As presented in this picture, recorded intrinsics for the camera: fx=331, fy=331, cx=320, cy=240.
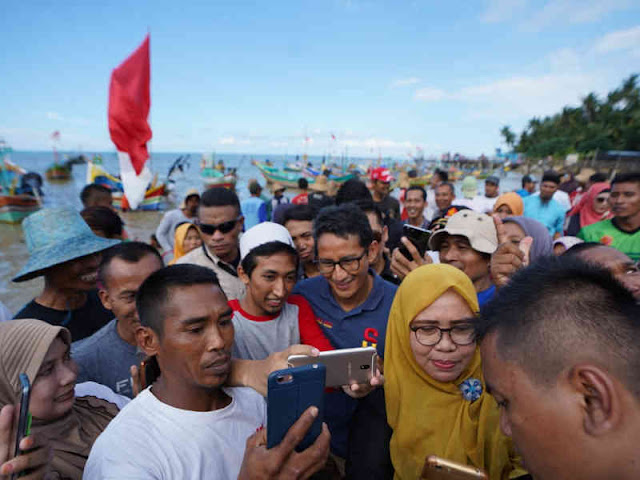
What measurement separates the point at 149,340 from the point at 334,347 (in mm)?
1177

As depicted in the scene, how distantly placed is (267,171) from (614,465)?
3765 cm

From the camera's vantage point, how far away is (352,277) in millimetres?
2320

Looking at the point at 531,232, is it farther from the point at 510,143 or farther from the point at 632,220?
the point at 510,143

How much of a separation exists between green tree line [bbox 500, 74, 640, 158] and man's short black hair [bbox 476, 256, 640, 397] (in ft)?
139

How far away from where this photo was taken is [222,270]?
3248 millimetres

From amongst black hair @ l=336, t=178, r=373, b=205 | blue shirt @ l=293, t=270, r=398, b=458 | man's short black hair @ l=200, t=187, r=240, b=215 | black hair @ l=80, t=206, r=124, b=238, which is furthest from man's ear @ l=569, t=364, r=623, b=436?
black hair @ l=80, t=206, r=124, b=238

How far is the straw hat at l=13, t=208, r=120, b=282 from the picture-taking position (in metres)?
2.42

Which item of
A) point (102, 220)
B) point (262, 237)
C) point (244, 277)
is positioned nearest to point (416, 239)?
point (262, 237)

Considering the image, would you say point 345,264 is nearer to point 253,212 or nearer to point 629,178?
point 629,178

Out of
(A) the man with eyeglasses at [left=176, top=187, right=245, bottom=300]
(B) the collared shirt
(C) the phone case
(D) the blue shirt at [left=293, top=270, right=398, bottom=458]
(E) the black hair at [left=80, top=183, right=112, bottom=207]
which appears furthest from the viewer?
(E) the black hair at [left=80, top=183, right=112, bottom=207]

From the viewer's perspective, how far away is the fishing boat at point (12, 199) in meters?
15.7

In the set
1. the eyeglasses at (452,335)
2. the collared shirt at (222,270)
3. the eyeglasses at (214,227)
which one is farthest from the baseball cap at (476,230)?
the eyeglasses at (214,227)

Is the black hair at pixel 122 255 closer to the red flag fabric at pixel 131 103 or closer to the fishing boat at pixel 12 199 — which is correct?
the red flag fabric at pixel 131 103

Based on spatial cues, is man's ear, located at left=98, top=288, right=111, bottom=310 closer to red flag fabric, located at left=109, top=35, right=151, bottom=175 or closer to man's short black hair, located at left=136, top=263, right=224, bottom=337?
man's short black hair, located at left=136, top=263, right=224, bottom=337
